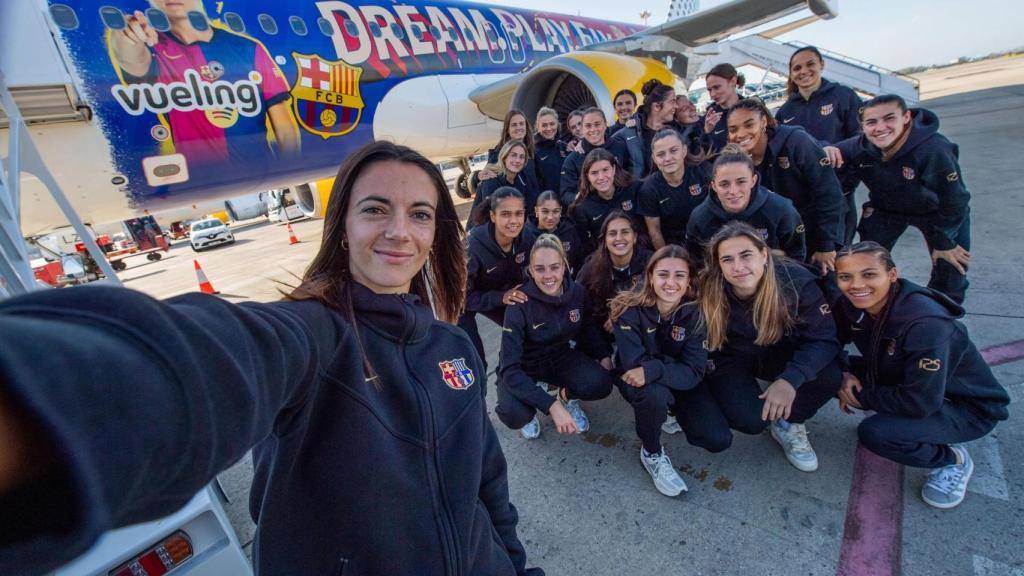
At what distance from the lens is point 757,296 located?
6.88 feet

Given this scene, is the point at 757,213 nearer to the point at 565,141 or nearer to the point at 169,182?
the point at 565,141

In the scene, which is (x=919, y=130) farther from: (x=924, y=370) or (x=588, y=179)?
(x=588, y=179)

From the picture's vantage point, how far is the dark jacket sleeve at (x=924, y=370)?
167 cm

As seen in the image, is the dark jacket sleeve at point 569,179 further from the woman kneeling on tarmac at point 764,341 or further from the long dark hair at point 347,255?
the long dark hair at point 347,255

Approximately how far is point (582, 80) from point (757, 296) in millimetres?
4444

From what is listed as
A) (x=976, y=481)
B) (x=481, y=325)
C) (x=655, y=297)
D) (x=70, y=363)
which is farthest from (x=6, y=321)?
(x=481, y=325)

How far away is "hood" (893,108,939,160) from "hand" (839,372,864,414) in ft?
5.08

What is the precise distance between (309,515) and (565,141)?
4591 mm

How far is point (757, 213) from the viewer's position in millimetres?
2520

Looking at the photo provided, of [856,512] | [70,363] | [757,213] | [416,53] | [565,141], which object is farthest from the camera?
[416,53]

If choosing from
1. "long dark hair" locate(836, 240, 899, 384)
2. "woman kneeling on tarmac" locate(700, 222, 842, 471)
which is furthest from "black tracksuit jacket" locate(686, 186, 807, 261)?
"long dark hair" locate(836, 240, 899, 384)

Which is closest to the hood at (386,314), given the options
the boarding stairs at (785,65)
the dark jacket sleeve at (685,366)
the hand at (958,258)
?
the dark jacket sleeve at (685,366)

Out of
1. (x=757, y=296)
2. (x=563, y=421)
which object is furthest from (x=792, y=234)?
(x=563, y=421)

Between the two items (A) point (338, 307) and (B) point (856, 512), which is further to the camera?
(B) point (856, 512)
